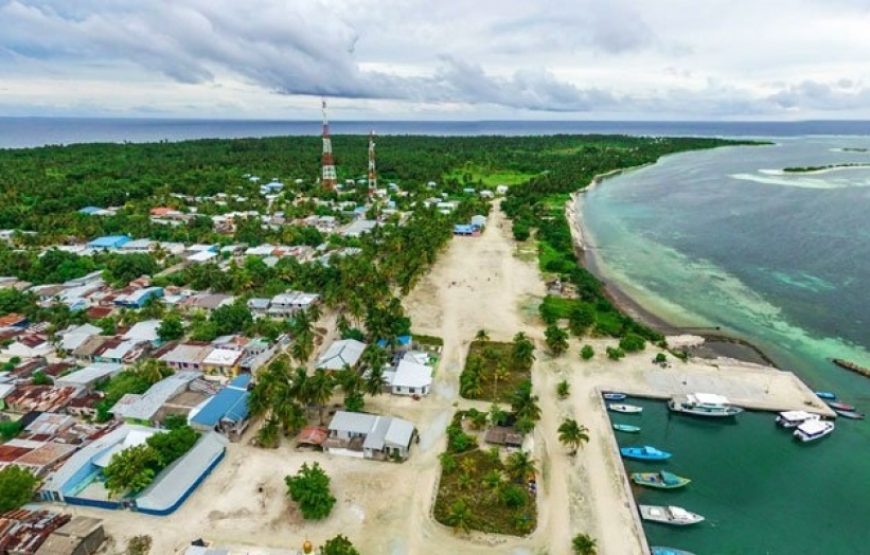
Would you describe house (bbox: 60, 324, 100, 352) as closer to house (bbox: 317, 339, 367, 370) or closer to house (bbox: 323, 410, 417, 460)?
house (bbox: 317, 339, 367, 370)

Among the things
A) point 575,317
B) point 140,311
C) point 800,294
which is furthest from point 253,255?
point 800,294

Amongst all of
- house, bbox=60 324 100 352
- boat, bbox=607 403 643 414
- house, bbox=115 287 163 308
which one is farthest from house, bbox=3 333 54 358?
boat, bbox=607 403 643 414

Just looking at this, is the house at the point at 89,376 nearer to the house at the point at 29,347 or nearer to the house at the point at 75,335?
the house at the point at 75,335

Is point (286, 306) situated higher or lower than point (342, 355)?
higher

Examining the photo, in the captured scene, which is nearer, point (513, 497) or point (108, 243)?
point (513, 497)

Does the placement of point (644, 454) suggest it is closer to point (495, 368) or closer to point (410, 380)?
point (495, 368)

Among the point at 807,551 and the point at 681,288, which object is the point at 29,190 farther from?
the point at 807,551

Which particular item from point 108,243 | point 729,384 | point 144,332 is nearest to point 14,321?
point 144,332
